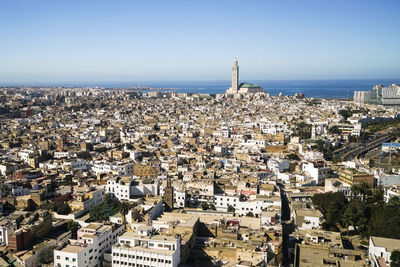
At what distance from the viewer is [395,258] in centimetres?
988

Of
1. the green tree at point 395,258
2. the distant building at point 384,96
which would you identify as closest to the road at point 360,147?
the green tree at point 395,258

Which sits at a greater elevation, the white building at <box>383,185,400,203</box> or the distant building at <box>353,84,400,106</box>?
the distant building at <box>353,84,400,106</box>

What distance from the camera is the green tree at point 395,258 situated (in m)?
9.80

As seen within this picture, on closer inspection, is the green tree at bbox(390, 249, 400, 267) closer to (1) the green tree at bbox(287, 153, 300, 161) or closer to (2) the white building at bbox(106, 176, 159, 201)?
(2) the white building at bbox(106, 176, 159, 201)

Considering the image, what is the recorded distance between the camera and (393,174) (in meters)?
17.6

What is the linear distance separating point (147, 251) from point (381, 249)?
608 centimetres

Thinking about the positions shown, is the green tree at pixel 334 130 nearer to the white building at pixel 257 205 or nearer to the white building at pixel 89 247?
the white building at pixel 257 205

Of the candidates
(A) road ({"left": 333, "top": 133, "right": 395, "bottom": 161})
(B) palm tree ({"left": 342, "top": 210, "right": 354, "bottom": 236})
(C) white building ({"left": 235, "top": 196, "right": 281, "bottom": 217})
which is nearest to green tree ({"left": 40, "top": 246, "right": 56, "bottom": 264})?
(C) white building ({"left": 235, "top": 196, "right": 281, "bottom": 217})

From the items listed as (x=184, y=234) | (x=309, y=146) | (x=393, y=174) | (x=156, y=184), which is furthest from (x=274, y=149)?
(x=184, y=234)

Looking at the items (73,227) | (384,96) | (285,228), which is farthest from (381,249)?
(384,96)

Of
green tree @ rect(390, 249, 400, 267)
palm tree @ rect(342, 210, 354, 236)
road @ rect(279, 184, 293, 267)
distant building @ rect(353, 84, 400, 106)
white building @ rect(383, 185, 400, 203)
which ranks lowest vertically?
road @ rect(279, 184, 293, 267)

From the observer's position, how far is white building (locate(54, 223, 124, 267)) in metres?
9.82

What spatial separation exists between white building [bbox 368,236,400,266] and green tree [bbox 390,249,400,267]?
0.36 meters

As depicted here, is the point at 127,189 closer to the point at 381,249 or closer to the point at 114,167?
the point at 114,167
